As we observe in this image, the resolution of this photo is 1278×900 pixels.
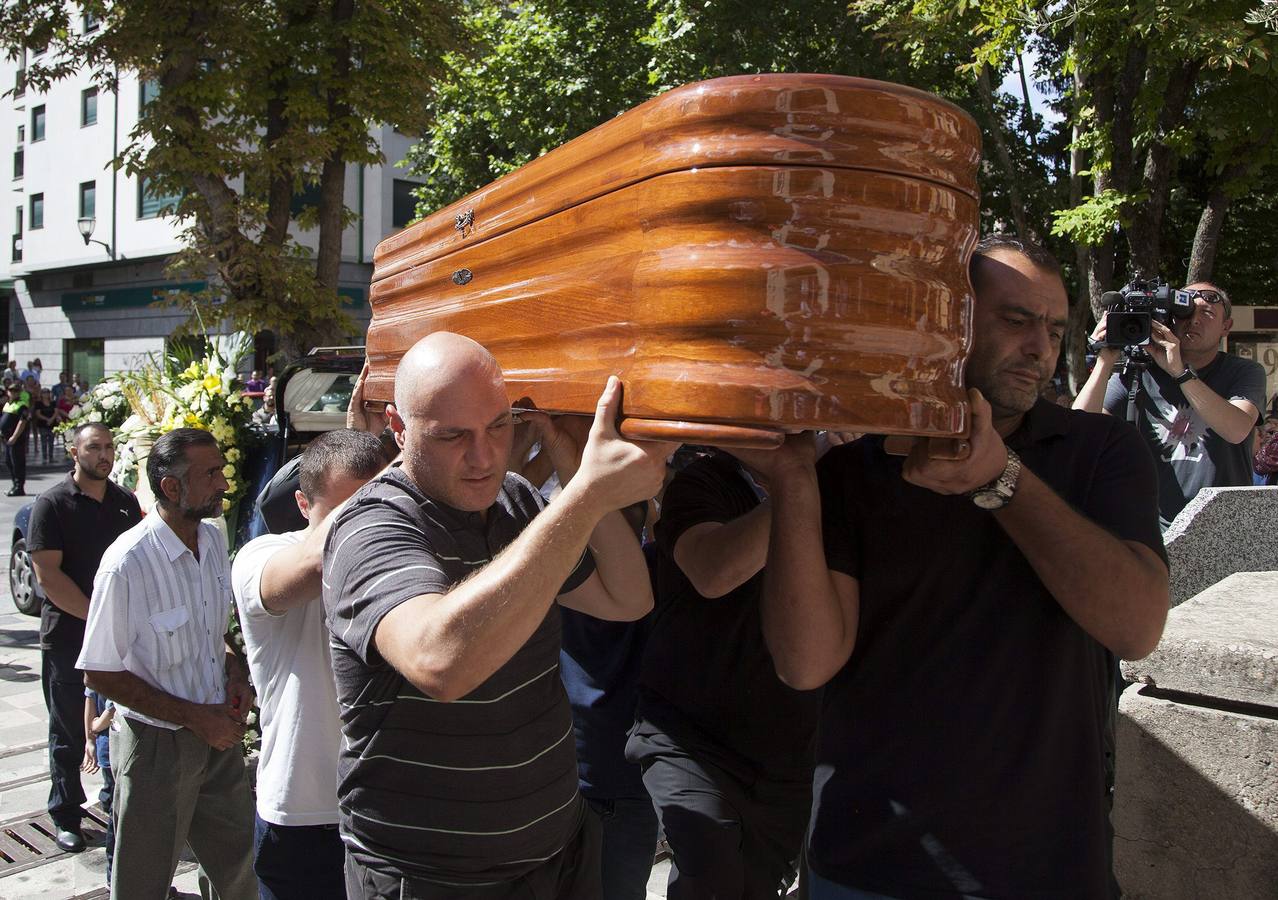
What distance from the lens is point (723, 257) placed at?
1680 mm

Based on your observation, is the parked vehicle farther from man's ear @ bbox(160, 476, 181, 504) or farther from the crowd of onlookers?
the crowd of onlookers

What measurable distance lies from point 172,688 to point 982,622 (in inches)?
105

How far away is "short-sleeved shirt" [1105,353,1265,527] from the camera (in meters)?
4.50

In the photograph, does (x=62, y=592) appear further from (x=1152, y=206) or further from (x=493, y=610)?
(x=1152, y=206)

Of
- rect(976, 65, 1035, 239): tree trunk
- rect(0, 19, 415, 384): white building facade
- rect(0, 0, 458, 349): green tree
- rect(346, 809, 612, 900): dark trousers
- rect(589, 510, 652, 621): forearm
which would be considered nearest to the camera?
rect(346, 809, 612, 900): dark trousers

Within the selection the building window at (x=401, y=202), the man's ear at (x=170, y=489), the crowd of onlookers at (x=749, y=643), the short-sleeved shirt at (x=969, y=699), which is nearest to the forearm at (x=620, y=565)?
the crowd of onlookers at (x=749, y=643)

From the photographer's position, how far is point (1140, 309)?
4.31m

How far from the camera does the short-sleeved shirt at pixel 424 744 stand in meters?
2.03

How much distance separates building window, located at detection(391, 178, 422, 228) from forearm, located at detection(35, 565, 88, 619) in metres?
23.1

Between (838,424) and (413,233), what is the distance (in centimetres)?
179

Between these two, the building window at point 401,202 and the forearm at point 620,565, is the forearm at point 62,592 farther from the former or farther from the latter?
the building window at point 401,202

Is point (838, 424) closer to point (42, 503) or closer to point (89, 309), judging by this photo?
point (42, 503)

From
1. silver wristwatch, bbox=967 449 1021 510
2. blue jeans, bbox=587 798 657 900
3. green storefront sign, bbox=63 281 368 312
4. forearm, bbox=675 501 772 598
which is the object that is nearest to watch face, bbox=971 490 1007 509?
silver wristwatch, bbox=967 449 1021 510

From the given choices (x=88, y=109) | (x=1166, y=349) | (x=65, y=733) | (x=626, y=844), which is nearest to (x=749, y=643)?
(x=626, y=844)
